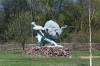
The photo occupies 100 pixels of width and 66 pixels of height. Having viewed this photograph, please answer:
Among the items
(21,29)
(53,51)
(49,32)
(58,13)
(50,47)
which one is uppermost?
(58,13)

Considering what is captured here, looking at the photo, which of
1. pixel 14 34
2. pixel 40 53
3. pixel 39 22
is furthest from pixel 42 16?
pixel 40 53

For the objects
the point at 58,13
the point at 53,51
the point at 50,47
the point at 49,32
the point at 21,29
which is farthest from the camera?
the point at 58,13

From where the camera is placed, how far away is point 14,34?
42219 mm

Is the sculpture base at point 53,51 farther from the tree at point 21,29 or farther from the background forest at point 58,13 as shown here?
the background forest at point 58,13

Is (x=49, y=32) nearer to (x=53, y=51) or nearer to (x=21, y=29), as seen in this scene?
(x=53, y=51)

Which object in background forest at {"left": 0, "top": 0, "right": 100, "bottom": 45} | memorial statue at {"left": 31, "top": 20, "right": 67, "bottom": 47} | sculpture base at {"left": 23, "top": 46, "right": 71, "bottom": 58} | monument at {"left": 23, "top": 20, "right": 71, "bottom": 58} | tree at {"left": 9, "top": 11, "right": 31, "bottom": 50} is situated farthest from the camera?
background forest at {"left": 0, "top": 0, "right": 100, "bottom": 45}

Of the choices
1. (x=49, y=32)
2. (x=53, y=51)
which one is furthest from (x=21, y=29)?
(x=53, y=51)

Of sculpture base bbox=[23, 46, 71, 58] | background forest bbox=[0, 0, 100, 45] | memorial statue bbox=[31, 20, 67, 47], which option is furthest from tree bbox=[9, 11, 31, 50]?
background forest bbox=[0, 0, 100, 45]

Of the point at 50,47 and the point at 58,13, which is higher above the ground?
Result: the point at 58,13

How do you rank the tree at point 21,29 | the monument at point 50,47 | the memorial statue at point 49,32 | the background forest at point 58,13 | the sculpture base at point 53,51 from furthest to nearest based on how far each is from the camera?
the background forest at point 58,13 < the tree at point 21,29 < the memorial statue at point 49,32 < the monument at point 50,47 < the sculpture base at point 53,51

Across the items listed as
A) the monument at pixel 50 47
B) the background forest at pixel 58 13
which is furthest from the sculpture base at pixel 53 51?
the background forest at pixel 58 13

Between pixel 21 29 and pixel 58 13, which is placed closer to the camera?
pixel 21 29

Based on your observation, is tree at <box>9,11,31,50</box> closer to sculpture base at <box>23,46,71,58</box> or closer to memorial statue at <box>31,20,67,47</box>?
memorial statue at <box>31,20,67,47</box>

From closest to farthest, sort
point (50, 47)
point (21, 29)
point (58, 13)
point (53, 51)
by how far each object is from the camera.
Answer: point (53, 51) < point (50, 47) < point (21, 29) < point (58, 13)
